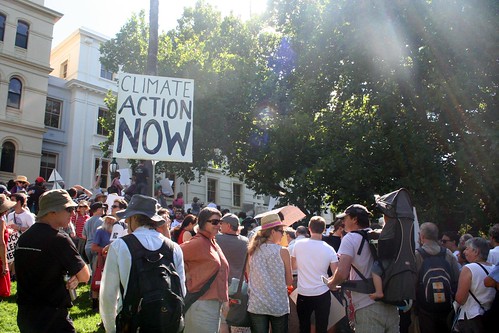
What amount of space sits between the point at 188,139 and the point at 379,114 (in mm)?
9289

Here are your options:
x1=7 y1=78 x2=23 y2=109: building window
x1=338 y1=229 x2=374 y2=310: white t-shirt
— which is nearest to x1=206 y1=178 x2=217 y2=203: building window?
x1=7 y1=78 x2=23 y2=109: building window

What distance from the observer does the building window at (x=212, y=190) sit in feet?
118

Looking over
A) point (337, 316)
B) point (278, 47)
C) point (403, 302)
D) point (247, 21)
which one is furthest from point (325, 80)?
point (403, 302)

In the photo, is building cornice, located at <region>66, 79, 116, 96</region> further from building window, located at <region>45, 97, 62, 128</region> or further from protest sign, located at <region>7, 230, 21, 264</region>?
protest sign, located at <region>7, 230, 21, 264</region>

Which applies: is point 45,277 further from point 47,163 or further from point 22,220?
point 47,163

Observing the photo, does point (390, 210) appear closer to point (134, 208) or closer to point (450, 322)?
point (450, 322)

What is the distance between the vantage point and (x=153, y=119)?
6.44 metres

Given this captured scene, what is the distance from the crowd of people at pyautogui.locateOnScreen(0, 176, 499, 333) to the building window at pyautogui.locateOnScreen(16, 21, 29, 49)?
23419mm

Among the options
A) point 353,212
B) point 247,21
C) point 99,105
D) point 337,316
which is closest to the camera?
point 353,212

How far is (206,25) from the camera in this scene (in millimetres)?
28469

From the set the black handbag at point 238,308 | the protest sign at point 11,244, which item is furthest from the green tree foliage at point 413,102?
the protest sign at point 11,244

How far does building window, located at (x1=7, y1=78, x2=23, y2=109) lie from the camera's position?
26328 millimetres

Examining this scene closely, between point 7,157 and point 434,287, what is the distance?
85.0 feet

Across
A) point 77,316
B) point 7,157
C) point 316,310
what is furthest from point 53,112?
point 316,310
